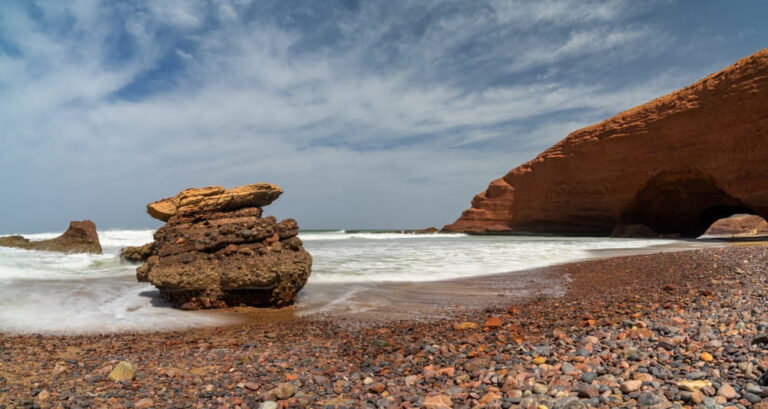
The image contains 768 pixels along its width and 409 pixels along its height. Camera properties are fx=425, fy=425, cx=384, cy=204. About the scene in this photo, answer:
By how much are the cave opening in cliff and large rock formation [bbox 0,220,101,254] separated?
36.5 meters

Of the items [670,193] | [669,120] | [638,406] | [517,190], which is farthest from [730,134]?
[638,406]

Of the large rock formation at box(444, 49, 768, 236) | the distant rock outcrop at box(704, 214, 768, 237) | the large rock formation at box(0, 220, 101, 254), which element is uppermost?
the large rock formation at box(444, 49, 768, 236)

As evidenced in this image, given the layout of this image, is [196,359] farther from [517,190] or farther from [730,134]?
[517,190]

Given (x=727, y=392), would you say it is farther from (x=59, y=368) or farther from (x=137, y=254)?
(x=137, y=254)

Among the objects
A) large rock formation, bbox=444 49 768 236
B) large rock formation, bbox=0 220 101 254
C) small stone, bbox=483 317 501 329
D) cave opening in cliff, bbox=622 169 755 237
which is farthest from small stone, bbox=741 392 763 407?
cave opening in cliff, bbox=622 169 755 237

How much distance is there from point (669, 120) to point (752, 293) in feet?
105

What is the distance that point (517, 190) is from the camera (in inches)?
1769

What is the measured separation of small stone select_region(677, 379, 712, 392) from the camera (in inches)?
97.9

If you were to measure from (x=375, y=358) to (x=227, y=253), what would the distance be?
4.49 meters

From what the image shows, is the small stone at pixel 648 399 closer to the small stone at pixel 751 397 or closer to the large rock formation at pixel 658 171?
the small stone at pixel 751 397

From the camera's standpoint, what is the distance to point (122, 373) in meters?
3.48

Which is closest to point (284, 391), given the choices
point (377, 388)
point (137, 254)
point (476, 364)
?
point (377, 388)

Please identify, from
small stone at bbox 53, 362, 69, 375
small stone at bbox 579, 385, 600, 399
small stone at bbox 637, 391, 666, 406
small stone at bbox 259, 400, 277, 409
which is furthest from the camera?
small stone at bbox 53, 362, 69, 375

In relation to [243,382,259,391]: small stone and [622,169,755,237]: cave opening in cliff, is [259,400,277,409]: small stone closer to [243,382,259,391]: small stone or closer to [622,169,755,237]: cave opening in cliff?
[243,382,259,391]: small stone
